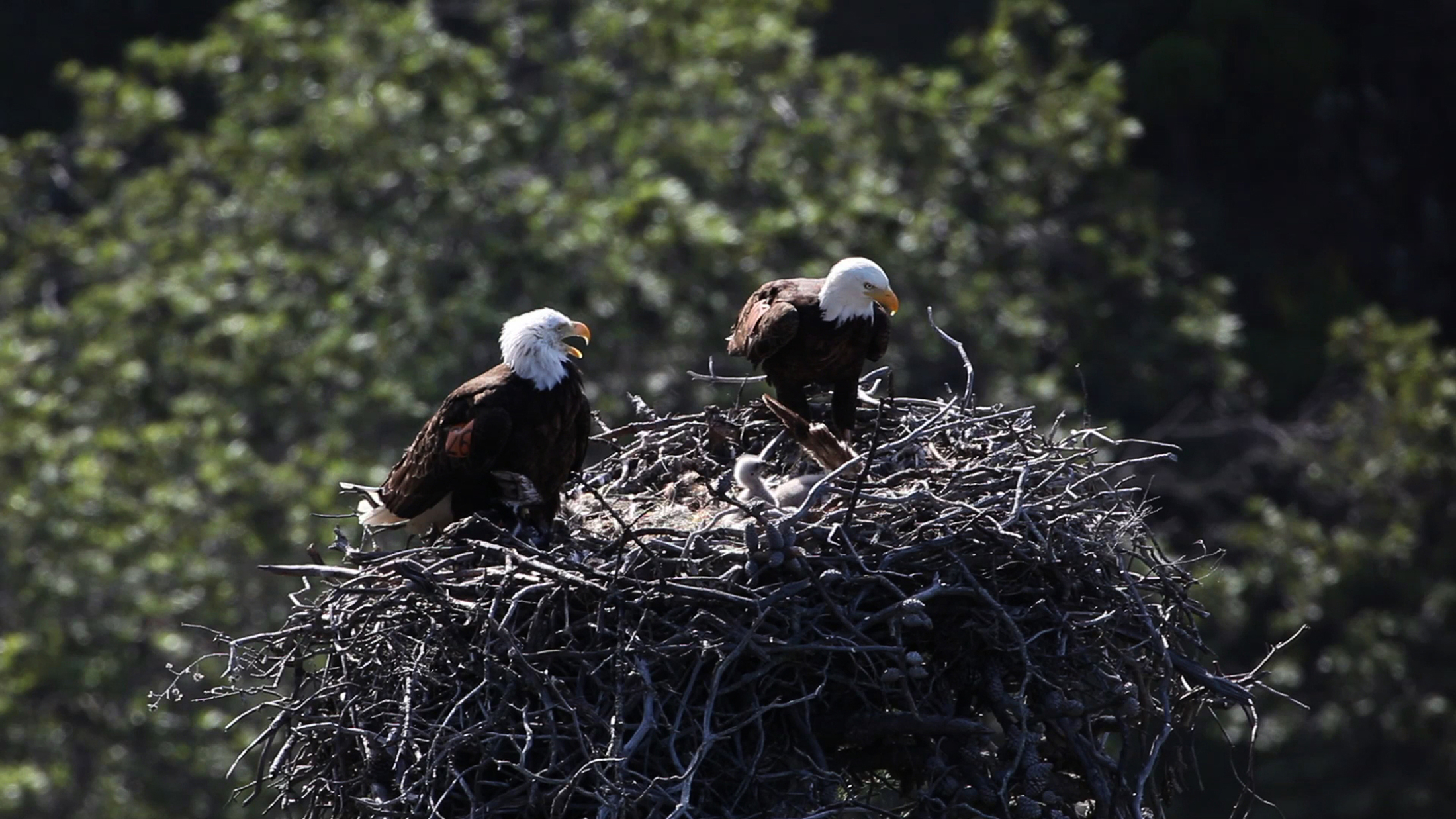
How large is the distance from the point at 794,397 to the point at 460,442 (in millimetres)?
1253

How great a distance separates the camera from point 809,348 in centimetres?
646

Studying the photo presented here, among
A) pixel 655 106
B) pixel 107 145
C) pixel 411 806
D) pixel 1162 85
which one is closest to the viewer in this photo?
pixel 411 806

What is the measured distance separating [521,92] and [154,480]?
4.08 meters

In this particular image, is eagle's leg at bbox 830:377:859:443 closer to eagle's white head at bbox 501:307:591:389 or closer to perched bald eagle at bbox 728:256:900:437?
perched bald eagle at bbox 728:256:900:437

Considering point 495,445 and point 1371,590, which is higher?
point 495,445

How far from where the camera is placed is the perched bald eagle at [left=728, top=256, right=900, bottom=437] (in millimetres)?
6406

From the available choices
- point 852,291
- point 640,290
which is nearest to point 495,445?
point 852,291

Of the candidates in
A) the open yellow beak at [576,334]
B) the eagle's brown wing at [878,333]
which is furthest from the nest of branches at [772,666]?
the eagle's brown wing at [878,333]

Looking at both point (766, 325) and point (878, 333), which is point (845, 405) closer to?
point (878, 333)

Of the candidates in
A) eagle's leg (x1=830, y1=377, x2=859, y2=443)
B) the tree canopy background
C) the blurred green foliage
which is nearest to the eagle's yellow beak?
eagle's leg (x1=830, y1=377, x2=859, y2=443)

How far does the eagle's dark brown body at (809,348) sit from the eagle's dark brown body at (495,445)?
70 centimetres

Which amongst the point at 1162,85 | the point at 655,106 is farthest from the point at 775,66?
the point at 1162,85

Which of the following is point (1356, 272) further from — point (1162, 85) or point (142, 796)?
point (142, 796)

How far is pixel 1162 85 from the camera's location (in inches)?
639
